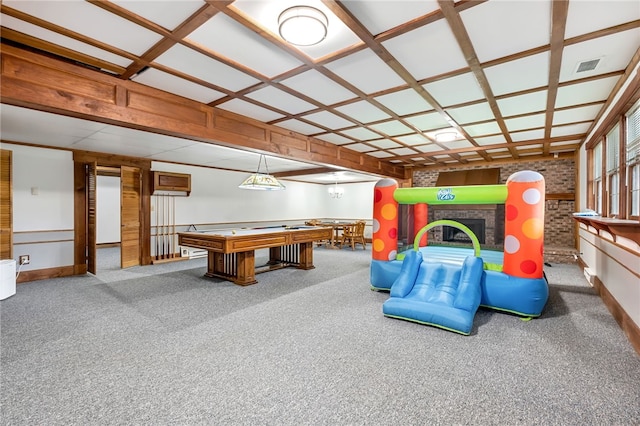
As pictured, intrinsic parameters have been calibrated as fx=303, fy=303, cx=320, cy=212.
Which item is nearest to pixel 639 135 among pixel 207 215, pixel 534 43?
pixel 534 43

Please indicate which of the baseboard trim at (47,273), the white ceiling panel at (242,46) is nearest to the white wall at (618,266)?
the white ceiling panel at (242,46)

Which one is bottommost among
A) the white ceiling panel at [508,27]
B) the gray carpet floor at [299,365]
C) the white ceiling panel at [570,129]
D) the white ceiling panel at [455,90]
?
the gray carpet floor at [299,365]

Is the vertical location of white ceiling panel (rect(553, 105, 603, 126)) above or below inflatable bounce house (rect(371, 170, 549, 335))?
above

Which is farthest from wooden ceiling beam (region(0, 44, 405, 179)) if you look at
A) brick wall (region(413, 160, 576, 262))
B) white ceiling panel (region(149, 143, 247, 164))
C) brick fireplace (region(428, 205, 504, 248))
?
brick wall (region(413, 160, 576, 262))

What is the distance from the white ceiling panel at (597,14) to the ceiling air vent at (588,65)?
2.09 ft

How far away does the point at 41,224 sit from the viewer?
5.45 meters

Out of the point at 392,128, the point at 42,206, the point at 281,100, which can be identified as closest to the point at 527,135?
the point at 392,128

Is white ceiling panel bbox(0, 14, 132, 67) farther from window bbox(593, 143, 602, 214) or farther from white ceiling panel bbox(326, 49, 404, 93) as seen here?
window bbox(593, 143, 602, 214)

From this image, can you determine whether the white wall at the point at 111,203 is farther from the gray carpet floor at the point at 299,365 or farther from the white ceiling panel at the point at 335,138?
the white ceiling panel at the point at 335,138

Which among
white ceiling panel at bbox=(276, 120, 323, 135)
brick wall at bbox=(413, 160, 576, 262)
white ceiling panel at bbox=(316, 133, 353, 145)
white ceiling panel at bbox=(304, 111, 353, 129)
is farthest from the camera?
brick wall at bbox=(413, 160, 576, 262)

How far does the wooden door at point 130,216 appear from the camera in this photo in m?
6.40

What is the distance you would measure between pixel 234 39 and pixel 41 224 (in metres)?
5.49

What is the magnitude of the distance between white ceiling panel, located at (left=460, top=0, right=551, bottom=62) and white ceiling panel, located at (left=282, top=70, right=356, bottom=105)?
55.1 inches

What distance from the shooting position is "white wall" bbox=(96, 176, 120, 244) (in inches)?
361
